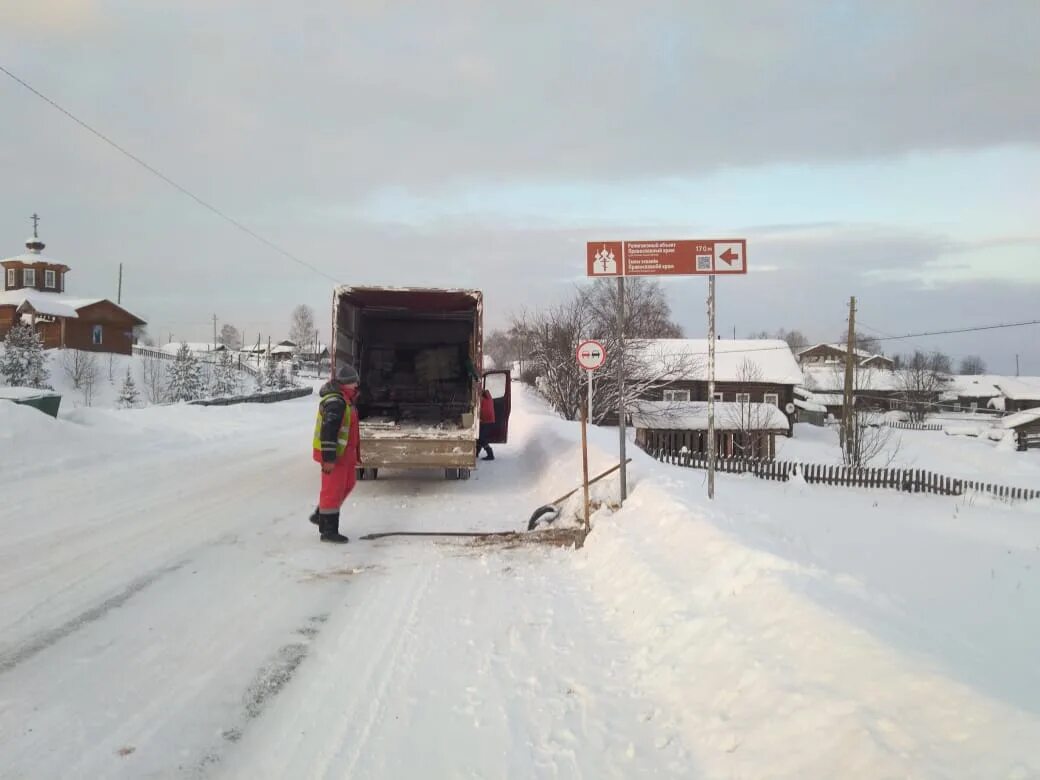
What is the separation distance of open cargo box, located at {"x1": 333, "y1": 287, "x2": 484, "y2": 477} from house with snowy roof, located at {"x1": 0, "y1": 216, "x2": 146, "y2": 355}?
41.4 metres

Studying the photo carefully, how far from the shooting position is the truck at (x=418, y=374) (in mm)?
10344

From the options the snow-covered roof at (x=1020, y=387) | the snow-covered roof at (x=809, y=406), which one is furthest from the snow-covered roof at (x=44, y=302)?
the snow-covered roof at (x=1020, y=387)

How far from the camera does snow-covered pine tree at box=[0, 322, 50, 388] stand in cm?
3300

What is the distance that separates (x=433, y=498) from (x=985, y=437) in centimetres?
6104

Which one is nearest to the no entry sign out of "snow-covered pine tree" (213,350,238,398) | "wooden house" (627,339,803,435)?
"wooden house" (627,339,803,435)

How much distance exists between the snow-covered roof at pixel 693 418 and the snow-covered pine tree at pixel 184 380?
25.6 m

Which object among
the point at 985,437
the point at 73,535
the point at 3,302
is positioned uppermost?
the point at 3,302

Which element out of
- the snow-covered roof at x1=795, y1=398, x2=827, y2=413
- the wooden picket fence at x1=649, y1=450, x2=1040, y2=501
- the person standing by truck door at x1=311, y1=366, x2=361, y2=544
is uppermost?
the person standing by truck door at x1=311, y1=366, x2=361, y2=544

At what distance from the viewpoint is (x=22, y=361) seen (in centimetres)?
3341

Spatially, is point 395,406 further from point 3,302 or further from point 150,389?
point 3,302

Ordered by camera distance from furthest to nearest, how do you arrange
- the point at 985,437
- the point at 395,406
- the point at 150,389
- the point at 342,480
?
1. the point at 985,437
2. the point at 150,389
3. the point at 395,406
4. the point at 342,480

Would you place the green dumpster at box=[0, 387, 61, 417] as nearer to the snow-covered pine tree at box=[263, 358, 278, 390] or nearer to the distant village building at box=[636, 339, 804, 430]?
the snow-covered pine tree at box=[263, 358, 278, 390]

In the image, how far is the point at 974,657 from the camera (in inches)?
133

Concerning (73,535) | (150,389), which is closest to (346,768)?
(73,535)
